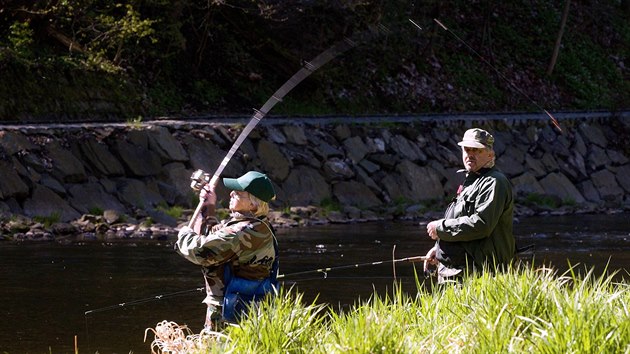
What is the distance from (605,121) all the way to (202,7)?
31.5 ft

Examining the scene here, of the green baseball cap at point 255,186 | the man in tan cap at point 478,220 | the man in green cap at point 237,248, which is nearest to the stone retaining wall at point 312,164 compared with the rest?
the man in tan cap at point 478,220

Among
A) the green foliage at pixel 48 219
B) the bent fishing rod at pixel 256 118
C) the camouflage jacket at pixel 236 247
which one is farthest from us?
the green foliage at pixel 48 219

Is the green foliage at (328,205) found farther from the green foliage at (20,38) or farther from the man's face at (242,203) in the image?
the man's face at (242,203)

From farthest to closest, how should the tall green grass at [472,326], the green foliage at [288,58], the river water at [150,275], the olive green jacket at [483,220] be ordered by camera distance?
the green foliage at [288,58], the river water at [150,275], the olive green jacket at [483,220], the tall green grass at [472,326]

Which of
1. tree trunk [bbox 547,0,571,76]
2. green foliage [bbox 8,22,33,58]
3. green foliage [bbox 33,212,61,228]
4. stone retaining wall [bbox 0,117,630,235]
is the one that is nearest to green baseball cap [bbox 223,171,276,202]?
green foliage [bbox 33,212,61,228]

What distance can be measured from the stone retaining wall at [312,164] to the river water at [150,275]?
6.26ft

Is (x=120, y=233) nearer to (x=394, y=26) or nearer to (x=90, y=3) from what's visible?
(x=90, y=3)

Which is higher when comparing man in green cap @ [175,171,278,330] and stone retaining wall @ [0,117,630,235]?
man in green cap @ [175,171,278,330]

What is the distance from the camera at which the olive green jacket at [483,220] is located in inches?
285

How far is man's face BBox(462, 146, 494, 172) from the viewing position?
738 cm

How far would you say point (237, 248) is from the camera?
6332 mm

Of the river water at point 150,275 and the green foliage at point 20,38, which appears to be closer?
the river water at point 150,275

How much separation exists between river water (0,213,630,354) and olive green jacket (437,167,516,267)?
0.69 m

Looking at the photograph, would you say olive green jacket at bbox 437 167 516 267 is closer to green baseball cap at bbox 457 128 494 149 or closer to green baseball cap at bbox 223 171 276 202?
green baseball cap at bbox 457 128 494 149
